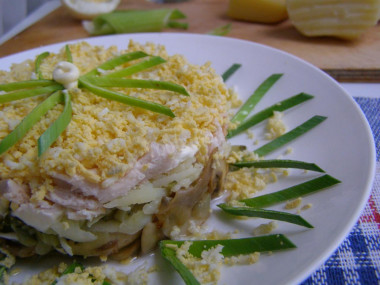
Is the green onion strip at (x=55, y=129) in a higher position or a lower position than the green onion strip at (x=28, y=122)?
lower

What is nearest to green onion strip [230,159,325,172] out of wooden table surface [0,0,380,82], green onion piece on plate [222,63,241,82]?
green onion piece on plate [222,63,241,82]

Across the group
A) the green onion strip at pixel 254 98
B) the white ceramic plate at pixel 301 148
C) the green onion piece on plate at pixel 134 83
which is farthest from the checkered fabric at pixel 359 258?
the green onion piece on plate at pixel 134 83

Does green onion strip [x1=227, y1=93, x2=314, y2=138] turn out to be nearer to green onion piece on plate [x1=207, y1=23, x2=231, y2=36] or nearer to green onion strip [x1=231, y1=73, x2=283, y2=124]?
green onion strip [x1=231, y1=73, x2=283, y2=124]

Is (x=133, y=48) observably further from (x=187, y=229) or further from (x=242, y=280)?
(x=242, y=280)

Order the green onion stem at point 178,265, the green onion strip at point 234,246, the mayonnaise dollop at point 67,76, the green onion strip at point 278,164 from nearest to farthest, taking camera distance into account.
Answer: the green onion stem at point 178,265 → the green onion strip at point 234,246 → the green onion strip at point 278,164 → the mayonnaise dollop at point 67,76

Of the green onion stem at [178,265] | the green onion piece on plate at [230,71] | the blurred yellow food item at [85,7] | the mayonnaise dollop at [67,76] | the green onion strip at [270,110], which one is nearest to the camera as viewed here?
the green onion stem at [178,265]

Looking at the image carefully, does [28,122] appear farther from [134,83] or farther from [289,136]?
[289,136]

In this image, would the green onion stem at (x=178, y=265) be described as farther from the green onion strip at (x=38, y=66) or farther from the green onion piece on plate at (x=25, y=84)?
the green onion strip at (x=38, y=66)
